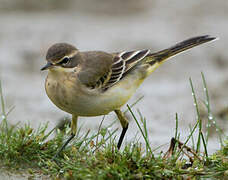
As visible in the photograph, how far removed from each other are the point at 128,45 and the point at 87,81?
251 inches

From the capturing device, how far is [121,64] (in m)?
7.63

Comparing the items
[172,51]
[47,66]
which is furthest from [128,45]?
[47,66]

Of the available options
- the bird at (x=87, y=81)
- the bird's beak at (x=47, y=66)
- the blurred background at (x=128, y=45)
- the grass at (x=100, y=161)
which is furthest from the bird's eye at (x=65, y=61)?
the blurred background at (x=128, y=45)

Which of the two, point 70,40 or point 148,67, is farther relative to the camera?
point 70,40

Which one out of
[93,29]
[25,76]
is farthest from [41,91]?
[93,29]

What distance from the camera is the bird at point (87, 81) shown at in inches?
253

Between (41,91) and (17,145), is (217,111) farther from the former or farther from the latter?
(17,145)

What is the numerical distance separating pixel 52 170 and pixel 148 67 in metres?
2.87

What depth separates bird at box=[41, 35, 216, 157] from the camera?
6.43 m

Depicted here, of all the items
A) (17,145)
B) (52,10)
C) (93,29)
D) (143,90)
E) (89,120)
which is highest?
(52,10)

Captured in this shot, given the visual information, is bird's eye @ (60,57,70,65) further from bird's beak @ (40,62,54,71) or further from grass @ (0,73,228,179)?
grass @ (0,73,228,179)

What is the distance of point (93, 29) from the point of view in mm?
13930

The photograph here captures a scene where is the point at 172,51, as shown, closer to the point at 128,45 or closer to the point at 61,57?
the point at 61,57

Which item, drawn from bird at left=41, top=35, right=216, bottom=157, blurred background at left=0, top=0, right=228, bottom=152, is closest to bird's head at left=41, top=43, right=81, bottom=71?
bird at left=41, top=35, right=216, bottom=157
